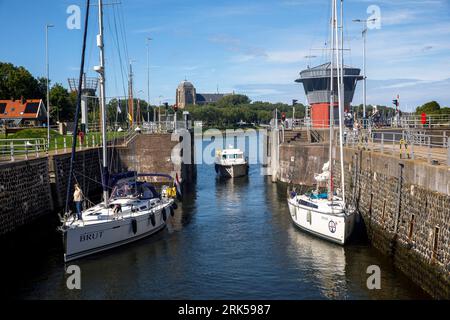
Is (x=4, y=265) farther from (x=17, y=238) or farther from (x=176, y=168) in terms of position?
(x=176, y=168)

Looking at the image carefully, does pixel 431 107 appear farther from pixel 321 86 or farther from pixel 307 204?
pixel 307 204

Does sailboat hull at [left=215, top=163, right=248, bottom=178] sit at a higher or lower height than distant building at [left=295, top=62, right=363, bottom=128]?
lower

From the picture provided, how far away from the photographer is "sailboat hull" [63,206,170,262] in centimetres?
2142

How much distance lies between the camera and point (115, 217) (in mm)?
23688

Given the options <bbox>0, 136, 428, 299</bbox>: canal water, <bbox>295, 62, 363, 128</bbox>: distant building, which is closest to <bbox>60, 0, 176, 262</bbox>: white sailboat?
<bbox>0, 136, 428, 299</bbox>: canal water

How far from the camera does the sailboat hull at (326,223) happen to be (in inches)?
941

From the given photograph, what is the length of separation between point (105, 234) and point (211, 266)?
5.19 metres

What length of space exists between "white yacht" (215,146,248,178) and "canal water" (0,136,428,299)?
2116 cm

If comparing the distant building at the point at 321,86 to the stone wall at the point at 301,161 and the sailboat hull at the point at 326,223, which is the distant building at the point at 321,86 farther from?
the sailboat hull at the point at 326,223

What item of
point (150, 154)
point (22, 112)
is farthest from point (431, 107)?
point (22, 112)

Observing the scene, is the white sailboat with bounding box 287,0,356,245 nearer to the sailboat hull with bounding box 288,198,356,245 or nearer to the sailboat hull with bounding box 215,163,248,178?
the sailboat hull with bounding box 288,198,356,245

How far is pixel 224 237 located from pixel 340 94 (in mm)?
9592

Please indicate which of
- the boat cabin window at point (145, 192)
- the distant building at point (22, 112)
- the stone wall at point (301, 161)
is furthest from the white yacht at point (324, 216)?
the distant building at point (22, 112)
